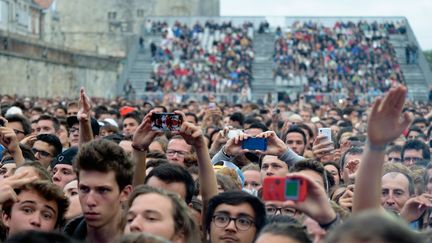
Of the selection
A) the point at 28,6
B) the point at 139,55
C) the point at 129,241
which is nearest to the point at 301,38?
the point at 139,55

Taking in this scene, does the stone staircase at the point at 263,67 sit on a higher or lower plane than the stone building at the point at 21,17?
lower

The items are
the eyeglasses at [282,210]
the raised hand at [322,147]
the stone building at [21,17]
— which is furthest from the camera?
the stone building at [21,17]

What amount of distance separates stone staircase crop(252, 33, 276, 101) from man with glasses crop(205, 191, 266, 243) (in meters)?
47.6

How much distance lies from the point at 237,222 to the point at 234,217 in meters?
0.04

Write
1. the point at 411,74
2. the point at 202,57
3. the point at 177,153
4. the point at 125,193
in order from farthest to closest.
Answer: the point at 202,57 → the point at 411,74 → the point at 177,153 → the point at 125,193

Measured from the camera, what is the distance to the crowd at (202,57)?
59531 millimetres

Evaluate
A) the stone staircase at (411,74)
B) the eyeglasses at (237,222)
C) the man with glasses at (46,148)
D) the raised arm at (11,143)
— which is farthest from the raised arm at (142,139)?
the stone staircase at (411,74)

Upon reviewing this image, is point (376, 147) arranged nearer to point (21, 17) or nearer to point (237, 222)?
point (237, 222)

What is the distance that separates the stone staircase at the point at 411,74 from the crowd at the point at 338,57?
499 millimetres

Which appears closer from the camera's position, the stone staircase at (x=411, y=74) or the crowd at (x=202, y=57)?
the stone staircase at (x=411, y=74)

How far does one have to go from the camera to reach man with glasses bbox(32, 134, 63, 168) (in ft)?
39.3

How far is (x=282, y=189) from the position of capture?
5.12 meters

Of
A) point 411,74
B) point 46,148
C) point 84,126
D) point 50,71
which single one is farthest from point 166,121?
point 411,74

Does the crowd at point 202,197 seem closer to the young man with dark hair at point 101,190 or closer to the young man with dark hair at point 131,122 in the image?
the young man with dark hair at point 101,190
